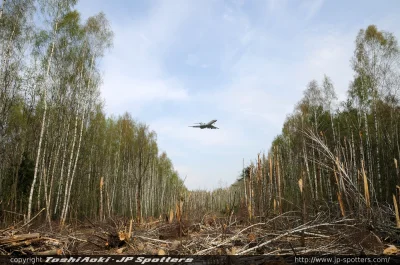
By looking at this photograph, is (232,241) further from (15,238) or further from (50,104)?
(50,104)

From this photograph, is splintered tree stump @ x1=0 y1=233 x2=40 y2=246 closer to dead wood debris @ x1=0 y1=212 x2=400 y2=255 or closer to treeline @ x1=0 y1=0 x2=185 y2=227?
dead wood debris @ x1=0 y1=212 x2=400 y2=255

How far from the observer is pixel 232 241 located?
466cm

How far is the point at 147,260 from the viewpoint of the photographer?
418cm

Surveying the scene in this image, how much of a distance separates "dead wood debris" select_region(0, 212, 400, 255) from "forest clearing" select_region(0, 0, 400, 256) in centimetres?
2

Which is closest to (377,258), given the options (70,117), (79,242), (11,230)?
A: (79,242)

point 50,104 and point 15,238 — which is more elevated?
point 50,104

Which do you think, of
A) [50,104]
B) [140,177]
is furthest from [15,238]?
[50,104]

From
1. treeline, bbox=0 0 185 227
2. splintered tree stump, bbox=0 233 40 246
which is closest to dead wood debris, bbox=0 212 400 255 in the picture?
splintered tree stump, bbox=0 233 40 246

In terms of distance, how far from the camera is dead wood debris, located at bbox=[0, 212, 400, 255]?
3.82 metres

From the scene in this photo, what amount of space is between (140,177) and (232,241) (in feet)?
6.42

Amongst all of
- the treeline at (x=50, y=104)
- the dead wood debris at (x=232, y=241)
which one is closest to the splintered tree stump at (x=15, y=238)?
the dead wood debris at (x=232, y=241)

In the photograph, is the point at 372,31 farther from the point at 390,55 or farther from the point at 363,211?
the point at 363,211

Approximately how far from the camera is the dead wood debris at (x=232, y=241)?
12.5 feet

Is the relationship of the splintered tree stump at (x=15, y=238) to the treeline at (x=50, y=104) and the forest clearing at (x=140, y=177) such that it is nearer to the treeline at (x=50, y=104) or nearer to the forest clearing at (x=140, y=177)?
the forest clearing at (x=140, y=177)
